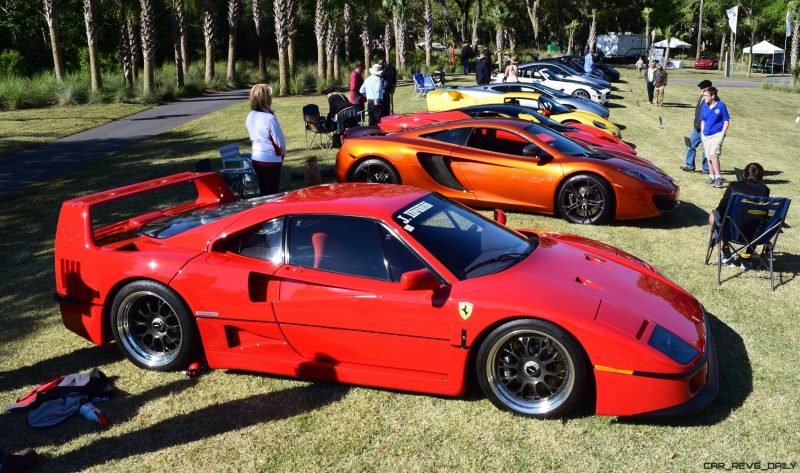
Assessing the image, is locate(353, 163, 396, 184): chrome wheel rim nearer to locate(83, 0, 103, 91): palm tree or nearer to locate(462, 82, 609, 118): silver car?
locate(462, 82, 609, 118): silver car

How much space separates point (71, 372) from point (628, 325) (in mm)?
4206

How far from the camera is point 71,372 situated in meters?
5.42

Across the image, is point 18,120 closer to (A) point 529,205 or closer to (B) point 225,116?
(B) point 225,116

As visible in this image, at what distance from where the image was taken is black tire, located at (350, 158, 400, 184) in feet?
31.4

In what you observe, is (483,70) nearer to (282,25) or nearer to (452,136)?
(282,25)

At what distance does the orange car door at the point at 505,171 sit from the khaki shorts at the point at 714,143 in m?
4.19

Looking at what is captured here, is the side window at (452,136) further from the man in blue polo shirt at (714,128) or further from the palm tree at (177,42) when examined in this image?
the palm tree at (177,42)

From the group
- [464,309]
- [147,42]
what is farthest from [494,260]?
[147,42]

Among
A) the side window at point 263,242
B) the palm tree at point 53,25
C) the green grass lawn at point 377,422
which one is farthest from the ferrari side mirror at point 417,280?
the palm tree at point 53,25

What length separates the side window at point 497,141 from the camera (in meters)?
9.25

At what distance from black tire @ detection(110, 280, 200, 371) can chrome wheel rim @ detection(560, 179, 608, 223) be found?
18.1 ft

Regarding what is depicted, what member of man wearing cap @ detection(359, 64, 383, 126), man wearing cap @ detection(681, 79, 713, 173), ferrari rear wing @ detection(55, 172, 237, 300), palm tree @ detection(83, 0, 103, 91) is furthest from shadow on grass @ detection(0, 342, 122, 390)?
palm tree @ detection(83, 0, 103, 91)

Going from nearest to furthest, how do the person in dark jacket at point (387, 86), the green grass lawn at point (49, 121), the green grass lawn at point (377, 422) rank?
the green grass lawn at point (377, 422) → the person in dark jacket at point (387, 86) → the green grass lawn at point (49, 121)

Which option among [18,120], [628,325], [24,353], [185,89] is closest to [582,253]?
[628,325]
